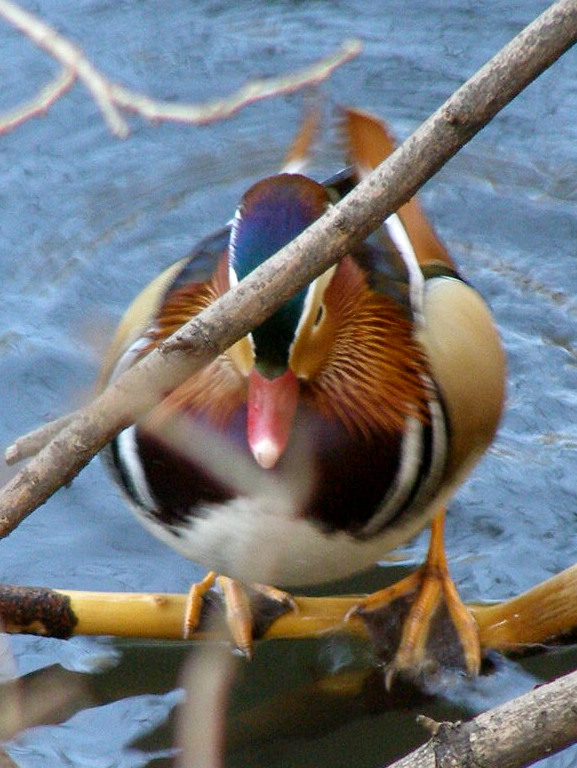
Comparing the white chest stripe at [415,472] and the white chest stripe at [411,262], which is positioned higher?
the white chest stripe at [411,262]

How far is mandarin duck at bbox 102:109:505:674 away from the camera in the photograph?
6.32ft

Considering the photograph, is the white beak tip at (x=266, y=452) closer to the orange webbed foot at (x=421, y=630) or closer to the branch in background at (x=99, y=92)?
the branch in background at (x=99, y=92)

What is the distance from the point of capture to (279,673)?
8.70 ft

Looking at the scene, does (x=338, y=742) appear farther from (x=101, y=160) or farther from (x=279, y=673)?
(x=101, y=160)

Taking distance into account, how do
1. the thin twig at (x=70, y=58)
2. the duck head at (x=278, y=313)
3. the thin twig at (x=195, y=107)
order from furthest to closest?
1. the duck head at (x=278, y=313)
2. the thin twig at (x=195, y=107)
3. the thin twig at (x=70, y=58)

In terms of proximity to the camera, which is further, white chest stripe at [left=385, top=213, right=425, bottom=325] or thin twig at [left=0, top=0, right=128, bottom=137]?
white chest stripe at [left=385, top=213, right=425, bottom=325]

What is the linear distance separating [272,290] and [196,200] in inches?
109

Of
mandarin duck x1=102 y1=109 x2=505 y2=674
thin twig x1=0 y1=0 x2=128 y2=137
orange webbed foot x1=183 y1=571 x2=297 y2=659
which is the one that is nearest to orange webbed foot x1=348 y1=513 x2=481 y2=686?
mandarin duck x1=102 y1=109 x2=505 y2=674

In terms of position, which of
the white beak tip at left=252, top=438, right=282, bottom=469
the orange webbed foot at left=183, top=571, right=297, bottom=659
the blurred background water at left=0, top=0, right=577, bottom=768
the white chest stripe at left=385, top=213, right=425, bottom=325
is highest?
the white beak tip at left=252, top=438, right=282, bottom=469

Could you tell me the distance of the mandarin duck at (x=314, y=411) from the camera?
1928 millimetres

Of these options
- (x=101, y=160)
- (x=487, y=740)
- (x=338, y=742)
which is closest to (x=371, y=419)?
(x=338, y=742)

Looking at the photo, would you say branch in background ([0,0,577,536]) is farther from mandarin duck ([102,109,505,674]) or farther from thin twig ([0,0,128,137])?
mandarin duck ([102,109,505,674])

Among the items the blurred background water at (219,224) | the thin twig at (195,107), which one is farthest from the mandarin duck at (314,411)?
the blurred background water at (219,224)

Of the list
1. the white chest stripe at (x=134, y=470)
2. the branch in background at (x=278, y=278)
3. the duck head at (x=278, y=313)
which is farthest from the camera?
the white chest stripe at (x=134, y=470)
